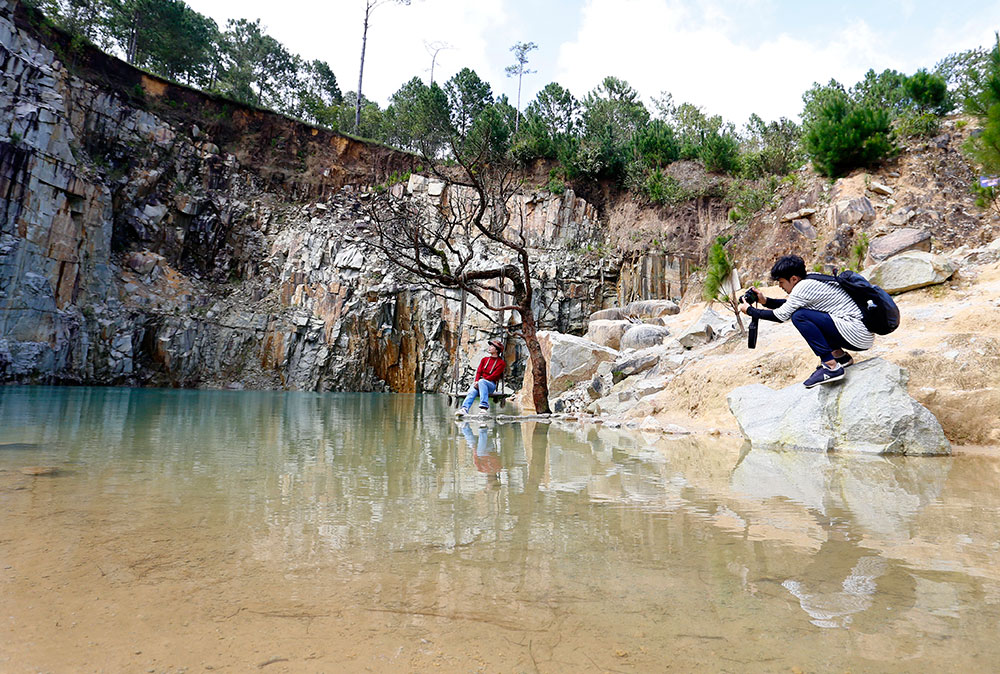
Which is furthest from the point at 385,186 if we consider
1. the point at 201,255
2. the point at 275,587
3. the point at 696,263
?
the point at 275,587

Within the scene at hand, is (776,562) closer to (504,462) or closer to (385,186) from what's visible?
(504,462)

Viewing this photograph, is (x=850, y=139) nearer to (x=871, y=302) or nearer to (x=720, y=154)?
(x=720, y=154)

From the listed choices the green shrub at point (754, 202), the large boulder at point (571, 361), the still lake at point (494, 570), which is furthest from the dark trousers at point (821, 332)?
the green shrub at point (754, 202)

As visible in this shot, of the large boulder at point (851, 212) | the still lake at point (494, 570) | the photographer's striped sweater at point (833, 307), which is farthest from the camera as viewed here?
the large boulder at point (851, 212)

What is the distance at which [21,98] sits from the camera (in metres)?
19.7

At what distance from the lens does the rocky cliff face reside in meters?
19.9

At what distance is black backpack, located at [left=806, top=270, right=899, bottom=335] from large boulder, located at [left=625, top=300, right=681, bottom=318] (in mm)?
13641

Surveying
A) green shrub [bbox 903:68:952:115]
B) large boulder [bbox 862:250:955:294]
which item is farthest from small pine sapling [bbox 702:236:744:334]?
green shrub [bbox 903:68:952:115]

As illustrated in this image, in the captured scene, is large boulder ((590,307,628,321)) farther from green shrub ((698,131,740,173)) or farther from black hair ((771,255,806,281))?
black hair ((771,255,806,281))

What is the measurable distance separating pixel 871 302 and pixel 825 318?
35 cm

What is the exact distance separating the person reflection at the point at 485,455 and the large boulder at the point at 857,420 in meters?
2.36

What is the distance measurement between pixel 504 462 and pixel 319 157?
31.0 m

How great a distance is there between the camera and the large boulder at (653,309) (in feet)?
59.3

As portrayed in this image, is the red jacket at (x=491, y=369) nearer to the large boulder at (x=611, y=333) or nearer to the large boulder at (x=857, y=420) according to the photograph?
the large boulder at (x=857, y=420)
